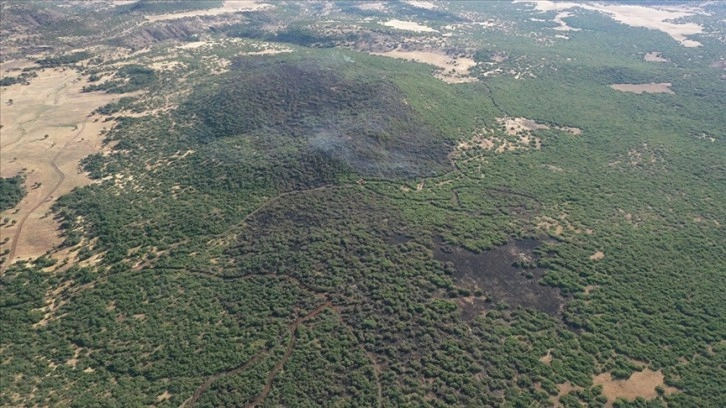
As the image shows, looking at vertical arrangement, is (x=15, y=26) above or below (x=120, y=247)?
above

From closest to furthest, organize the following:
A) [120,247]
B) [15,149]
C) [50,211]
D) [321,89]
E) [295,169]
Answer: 1. [120,247]
2. [50,211]
3. [295,169]
4. [15,149]
5. [321,89]

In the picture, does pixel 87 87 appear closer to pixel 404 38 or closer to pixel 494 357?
pixel 404 38

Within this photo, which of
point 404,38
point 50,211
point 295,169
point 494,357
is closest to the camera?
point 494,357

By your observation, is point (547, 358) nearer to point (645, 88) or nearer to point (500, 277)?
point (500, 277)

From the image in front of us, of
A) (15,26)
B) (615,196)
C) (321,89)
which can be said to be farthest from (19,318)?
(15,26)

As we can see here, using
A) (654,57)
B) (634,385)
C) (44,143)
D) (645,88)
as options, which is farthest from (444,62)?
(634,385)
